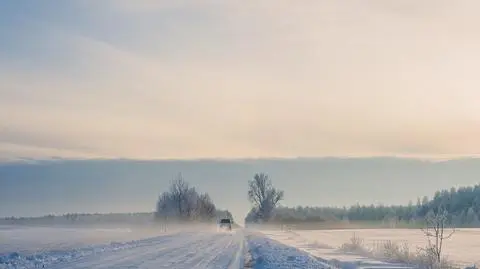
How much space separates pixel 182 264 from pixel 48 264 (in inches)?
221

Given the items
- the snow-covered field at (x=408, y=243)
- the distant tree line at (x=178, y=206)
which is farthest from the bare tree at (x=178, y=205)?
the snow-covered field at (x=408, y=243)

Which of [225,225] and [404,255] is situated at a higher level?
[225,225]

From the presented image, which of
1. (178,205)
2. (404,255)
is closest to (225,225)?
(178,205)

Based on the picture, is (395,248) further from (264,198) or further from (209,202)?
(209,202)

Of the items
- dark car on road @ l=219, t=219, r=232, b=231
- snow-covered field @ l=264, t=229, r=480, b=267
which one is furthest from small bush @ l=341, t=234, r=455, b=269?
dark car on road @ l=219, t=219, r=232, b=231

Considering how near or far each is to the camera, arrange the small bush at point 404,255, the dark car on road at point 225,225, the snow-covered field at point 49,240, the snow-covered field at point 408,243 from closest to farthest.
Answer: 1. the small bush at point 404,255
2. the snow-covered field at point 408,243
3. the snow-covered field at point 49,240
4. the dark car on road at point 225,225

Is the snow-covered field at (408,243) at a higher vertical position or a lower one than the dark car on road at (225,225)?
lower

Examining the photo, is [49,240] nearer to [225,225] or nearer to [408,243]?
[408,243]

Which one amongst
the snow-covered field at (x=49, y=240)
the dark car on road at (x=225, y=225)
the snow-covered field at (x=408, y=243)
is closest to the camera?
the snow-covered field at (x=408, y=243)

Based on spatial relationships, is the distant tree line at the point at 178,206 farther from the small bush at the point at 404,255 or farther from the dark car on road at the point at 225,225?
the small bush at the point at 404,255

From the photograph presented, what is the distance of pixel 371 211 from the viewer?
178750mm

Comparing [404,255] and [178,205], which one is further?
[178,205]

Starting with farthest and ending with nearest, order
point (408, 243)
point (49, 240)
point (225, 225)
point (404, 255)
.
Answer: point (225, 225), point (49, 240), point (408, 243), point (404, 255)

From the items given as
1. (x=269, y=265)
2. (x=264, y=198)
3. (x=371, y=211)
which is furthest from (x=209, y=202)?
(x=269, y=265)
